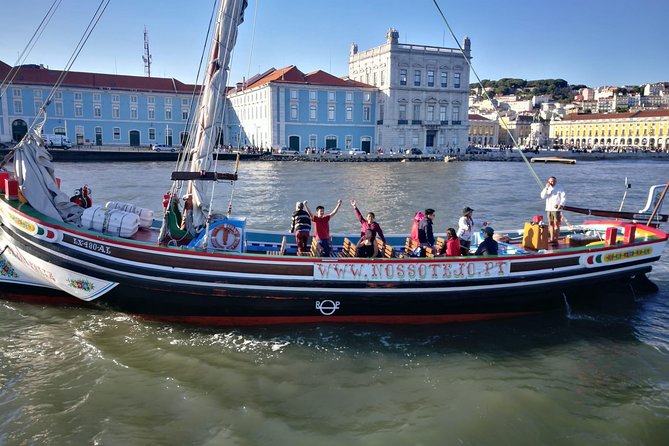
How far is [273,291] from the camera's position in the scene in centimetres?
847

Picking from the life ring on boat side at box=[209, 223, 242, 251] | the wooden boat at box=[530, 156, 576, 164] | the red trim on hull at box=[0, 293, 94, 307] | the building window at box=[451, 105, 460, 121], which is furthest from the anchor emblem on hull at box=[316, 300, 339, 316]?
the wooden boat at box=[530, 156, 576, 164]

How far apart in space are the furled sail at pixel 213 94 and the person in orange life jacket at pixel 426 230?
156 inches

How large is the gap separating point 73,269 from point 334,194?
21.2 m

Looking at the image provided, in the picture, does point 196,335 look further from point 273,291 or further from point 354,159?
point 354,159

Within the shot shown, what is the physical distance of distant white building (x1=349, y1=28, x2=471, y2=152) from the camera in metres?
69.2

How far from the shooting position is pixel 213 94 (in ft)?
29.5

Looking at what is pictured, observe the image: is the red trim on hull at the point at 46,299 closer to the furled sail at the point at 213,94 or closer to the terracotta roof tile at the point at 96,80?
the furled sail at the point at 213,94

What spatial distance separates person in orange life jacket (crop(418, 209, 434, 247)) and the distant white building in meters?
61.5

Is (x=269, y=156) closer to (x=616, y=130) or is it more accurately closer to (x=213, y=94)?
(x=213, y=94)

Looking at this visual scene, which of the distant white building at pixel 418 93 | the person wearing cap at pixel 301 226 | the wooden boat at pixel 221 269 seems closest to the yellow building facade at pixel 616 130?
the distant white building at pixel 418 93

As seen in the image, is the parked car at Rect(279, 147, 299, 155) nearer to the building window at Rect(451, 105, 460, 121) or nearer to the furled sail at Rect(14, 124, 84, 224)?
the building window at Rect(451, 105, 460, 121)

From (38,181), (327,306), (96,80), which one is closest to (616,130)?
(96,80)

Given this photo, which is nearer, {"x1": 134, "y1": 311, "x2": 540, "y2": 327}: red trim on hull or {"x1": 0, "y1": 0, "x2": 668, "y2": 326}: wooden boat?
{"x1": 0, "y1": 0, "x2": 668, "y2": 326}: wooden boat

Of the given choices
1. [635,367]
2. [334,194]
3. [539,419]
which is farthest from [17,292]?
[334,194]
